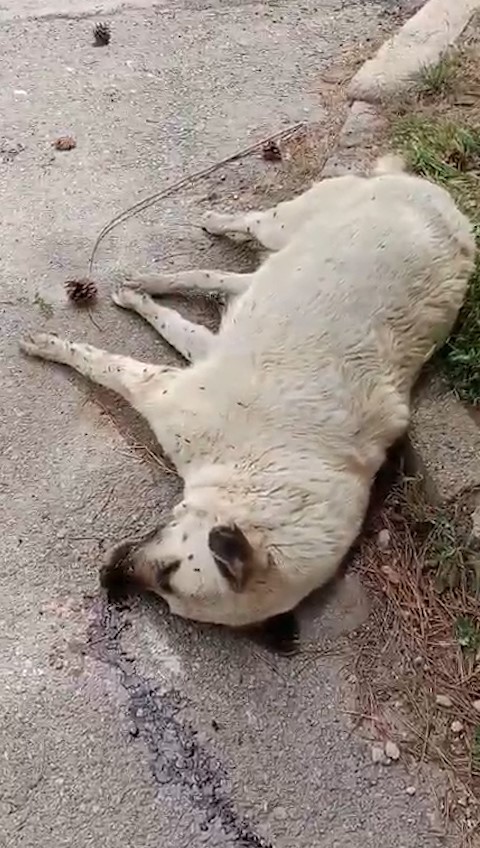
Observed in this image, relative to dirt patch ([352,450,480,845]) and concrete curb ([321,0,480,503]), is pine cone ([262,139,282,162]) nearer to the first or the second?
concrete curb ([321,0,480,503])

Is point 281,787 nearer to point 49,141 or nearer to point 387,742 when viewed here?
point 387,742

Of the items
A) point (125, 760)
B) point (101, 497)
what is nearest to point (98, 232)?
point (101, 497)

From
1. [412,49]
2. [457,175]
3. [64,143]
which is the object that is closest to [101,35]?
[64,143]

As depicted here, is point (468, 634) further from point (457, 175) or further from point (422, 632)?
point (457, 175)

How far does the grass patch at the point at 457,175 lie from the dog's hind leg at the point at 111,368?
118cm

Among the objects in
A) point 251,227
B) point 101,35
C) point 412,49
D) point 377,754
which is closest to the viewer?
point 377,754

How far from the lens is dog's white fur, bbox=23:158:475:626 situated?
4.09 m

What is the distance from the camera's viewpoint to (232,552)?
381cm

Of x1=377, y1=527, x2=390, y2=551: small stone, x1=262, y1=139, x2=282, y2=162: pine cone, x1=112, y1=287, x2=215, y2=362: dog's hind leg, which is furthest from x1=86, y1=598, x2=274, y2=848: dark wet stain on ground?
x1=262, y1=139, x2=282, y2=162: pine cone

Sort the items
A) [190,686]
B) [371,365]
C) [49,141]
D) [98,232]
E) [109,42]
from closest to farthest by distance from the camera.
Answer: [190,686], [371,365], [98,232], [49,141], [109,42]

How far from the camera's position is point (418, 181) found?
491 cm

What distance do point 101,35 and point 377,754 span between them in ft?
14.9

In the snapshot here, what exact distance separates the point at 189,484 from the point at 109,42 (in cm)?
349

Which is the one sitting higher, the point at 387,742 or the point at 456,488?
the point at 456,488
